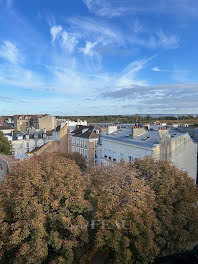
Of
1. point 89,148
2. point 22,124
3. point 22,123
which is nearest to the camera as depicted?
point 89,148

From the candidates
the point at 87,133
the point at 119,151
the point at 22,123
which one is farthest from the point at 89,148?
the point at 22,123

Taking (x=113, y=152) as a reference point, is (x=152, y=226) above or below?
below

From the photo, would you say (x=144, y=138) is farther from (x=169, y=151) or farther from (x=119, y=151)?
(x=119, y=151)

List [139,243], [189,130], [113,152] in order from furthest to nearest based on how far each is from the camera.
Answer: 1. [189,130]
2. [113,152]
3. [139,243]

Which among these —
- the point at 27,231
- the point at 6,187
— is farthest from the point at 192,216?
the point at 6,187

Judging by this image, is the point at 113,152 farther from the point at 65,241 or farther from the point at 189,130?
the point at 65,241

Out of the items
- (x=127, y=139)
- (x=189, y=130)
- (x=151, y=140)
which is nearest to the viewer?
(x=151, y=140)
